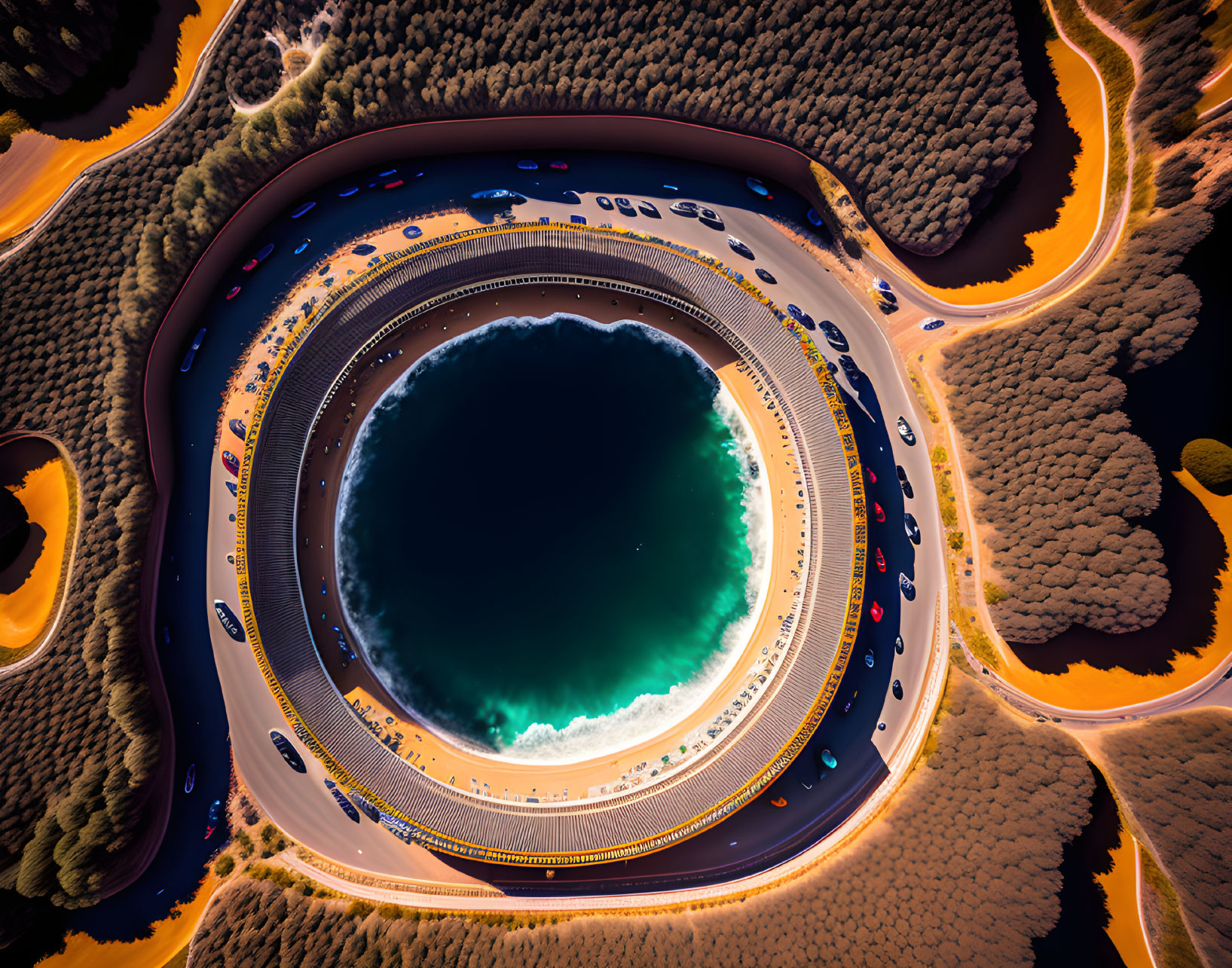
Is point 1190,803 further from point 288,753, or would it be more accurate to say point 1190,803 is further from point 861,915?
point 288,753

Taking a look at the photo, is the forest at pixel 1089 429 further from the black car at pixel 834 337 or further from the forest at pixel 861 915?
the forest at pixel 861 915

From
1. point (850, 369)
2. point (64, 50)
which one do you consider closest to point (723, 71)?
point (850, 369)

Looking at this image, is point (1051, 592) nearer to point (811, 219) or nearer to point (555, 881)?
point (811, 219)

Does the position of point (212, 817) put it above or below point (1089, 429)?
above

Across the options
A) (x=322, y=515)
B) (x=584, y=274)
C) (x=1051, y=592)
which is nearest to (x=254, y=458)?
(x=322, y=515)

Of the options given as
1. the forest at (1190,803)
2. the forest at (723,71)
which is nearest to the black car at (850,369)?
the forest at (723,71)

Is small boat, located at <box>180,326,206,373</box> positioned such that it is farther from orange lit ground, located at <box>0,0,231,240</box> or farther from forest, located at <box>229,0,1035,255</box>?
forest, located at <box>229,0,1035,255</box>

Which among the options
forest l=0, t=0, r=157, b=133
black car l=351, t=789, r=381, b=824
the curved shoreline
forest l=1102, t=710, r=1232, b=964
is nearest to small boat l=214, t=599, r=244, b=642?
the curved shoreline
